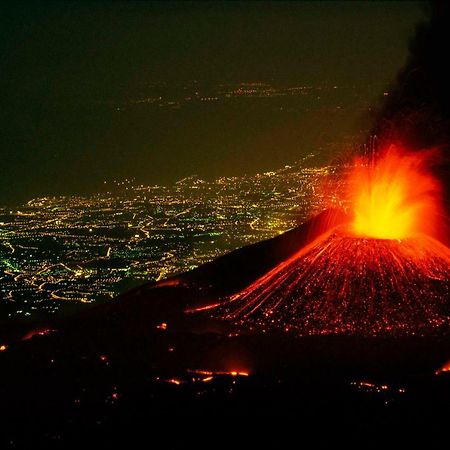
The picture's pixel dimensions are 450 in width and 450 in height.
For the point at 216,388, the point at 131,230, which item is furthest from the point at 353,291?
the point at 131,230

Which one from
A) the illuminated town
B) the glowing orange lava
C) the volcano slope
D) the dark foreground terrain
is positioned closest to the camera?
the dark foreground terrain

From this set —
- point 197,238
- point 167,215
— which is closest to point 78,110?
point 167,215

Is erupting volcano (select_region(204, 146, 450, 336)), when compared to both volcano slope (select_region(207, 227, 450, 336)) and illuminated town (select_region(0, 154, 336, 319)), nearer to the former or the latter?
volcano slope (select_region(207, 227, 450, 336))

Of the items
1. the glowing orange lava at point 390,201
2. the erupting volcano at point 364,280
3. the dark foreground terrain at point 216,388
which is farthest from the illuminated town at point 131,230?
the dark foreground terrain at point 216,388

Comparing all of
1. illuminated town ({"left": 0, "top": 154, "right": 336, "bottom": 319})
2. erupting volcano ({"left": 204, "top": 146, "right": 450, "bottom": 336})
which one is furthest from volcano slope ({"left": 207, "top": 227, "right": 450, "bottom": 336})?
illuminated town ({"left": 0, "top": 154, "right": 336, "bottom": 319})

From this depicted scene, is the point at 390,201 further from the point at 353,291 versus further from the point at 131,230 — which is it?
the point at 131,230

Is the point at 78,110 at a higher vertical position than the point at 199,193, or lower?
higher

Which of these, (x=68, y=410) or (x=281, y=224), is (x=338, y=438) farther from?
(x=281, y=224)
